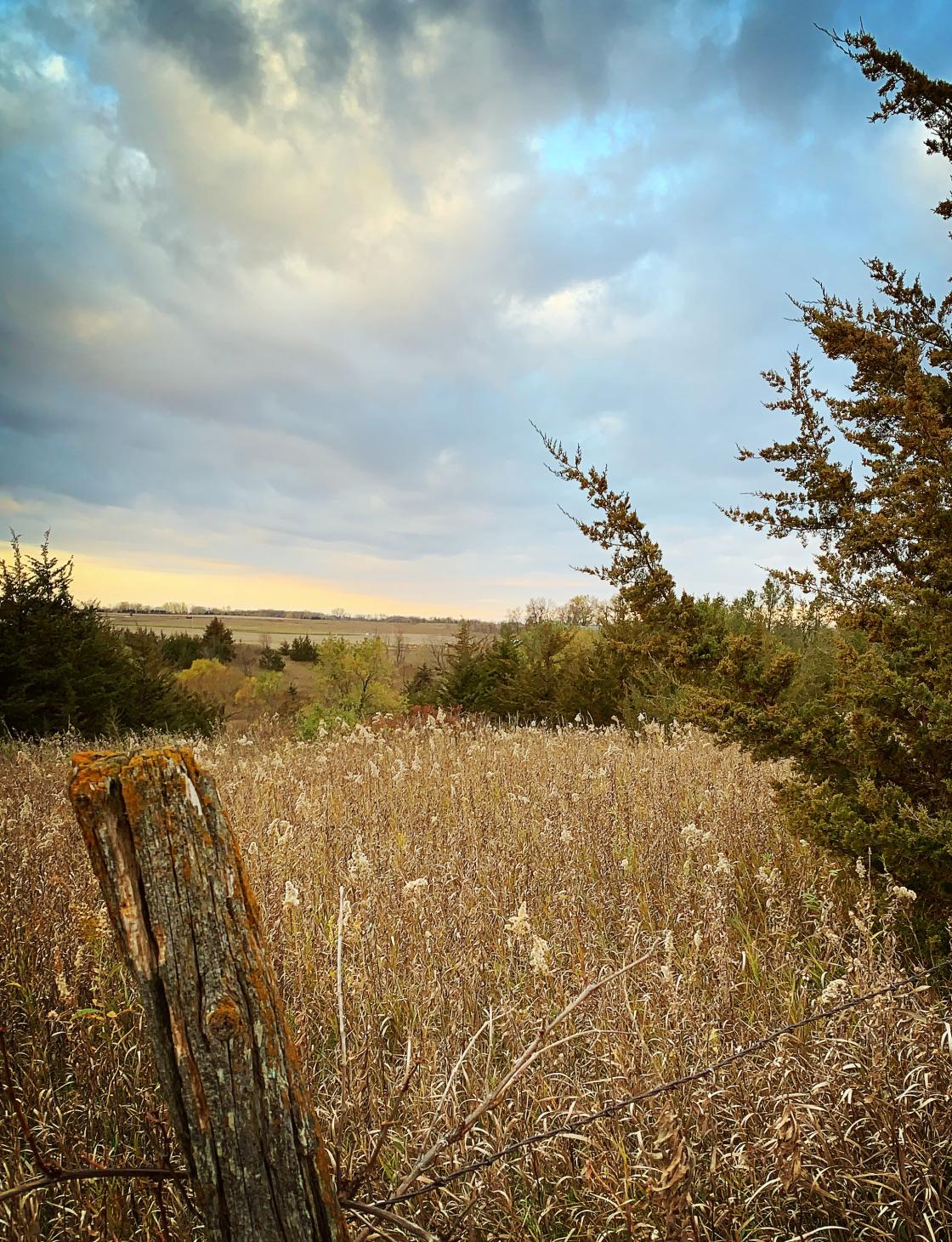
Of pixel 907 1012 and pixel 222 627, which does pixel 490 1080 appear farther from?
pixel 222 627

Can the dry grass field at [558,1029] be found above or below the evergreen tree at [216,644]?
below

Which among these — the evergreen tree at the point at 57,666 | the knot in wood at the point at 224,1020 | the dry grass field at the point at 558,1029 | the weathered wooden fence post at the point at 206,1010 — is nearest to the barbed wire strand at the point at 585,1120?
the dry grass field at the point at 558,1029

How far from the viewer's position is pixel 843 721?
354cm

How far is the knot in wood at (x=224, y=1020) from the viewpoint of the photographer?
3.93 feet

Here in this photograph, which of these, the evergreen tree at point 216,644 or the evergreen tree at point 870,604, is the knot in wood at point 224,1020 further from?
the evergreen tree at point 216,644

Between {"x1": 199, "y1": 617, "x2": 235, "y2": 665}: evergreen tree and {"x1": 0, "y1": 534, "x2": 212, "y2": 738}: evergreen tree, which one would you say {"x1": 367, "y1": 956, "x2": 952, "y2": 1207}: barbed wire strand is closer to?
{"x1": 0, "y1": 534, "x2": 212, "y2": 738}: evergreen tree

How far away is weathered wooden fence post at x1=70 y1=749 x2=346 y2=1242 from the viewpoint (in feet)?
3.98

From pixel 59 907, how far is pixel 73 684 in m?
10.6

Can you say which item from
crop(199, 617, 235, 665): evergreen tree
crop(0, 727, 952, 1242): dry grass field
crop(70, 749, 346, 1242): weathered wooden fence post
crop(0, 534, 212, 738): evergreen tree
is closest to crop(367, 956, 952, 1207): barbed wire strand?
crop(0, 727, 952, 1242): dry grass field

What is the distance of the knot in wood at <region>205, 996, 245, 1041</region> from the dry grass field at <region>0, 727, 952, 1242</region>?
386 millimetres

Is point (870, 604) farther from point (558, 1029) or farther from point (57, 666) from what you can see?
point (57, 666)

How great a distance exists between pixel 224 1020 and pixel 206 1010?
4 centimetres

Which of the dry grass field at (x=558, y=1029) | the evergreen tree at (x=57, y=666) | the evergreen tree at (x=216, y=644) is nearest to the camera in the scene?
the dry grass field at (x=558, y=1029)

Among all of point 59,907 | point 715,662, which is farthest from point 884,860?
point 59,907
